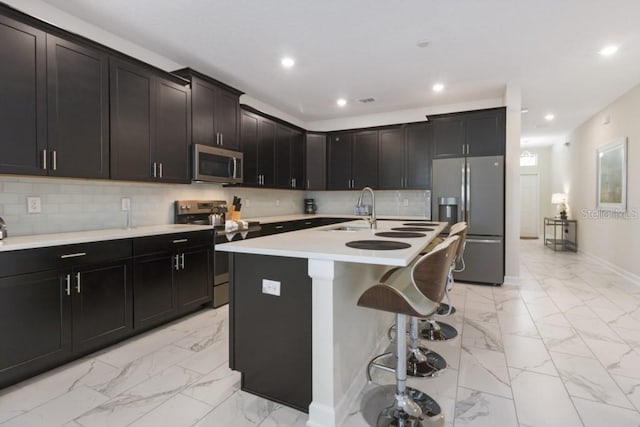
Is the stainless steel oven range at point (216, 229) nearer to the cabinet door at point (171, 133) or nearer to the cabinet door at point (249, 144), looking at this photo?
the cabinet door at point (171, 133)

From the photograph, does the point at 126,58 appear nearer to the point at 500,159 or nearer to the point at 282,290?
the point at 282,290

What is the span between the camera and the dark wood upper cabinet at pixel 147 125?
2824 millimetres

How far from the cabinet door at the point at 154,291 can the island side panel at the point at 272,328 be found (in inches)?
48.2

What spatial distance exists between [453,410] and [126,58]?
365 cm

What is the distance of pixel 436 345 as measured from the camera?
2.65 metres

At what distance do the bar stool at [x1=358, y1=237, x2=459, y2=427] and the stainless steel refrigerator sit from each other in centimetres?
307

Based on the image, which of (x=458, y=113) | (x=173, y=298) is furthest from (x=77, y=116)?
(x=458, y=113)

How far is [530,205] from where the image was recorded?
9.50 m

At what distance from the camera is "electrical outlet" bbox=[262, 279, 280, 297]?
1841 millimetres

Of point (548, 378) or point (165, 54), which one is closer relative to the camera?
point (548, 378)

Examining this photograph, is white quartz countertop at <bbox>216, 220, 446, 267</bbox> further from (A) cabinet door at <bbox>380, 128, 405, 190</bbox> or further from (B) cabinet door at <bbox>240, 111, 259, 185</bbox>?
(A) cabinet door at <bbox>380, 128, 405, 190</bbox>

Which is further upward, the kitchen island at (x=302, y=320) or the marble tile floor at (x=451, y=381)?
the kitchen island at (x=302, y=320)

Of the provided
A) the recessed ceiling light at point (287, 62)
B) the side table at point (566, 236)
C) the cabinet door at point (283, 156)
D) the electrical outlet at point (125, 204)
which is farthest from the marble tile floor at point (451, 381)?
the side table at point (566, 236)

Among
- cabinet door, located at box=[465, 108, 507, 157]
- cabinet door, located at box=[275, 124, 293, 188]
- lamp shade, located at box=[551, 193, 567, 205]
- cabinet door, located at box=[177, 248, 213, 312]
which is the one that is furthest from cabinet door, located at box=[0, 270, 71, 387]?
lamp shade, located at box=[551, 193, 567, 205]
